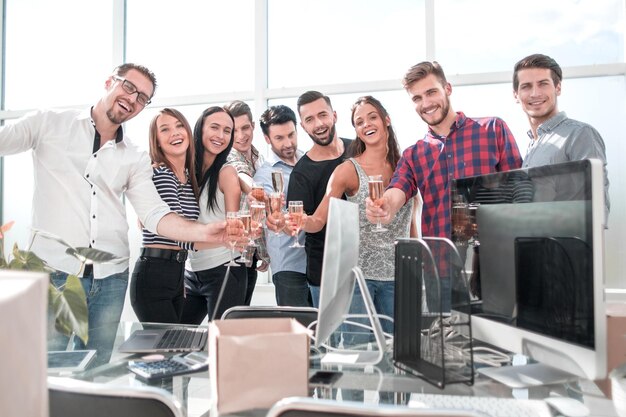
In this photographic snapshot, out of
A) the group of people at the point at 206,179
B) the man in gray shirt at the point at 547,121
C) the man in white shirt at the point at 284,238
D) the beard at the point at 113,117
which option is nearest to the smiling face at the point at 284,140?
the man in white shirt at the point at 284,238

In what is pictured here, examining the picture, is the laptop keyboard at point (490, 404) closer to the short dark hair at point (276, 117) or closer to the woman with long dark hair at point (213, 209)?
the woman with long dark hair at point (213, 209)

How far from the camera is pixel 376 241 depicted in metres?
2.64

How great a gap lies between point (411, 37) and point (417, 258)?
10.3 ft

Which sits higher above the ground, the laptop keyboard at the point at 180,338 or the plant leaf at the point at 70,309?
the plant leaf at the point at 70,309

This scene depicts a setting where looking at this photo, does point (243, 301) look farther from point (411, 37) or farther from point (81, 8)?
point (81, 8)

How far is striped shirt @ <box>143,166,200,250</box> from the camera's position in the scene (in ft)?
8.68

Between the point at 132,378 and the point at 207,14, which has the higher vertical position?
the point at 207,14

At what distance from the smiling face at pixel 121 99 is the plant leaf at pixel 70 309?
1464 millimetres

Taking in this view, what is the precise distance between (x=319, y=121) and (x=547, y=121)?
124 centimetres

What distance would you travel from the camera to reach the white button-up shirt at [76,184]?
2.47 meters

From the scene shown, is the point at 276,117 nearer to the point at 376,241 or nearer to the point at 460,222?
the point at 376,241

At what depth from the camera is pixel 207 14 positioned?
4602 millimetres

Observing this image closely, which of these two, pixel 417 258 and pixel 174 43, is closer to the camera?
pixel 417 258

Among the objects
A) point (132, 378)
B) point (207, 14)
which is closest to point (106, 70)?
point (207, 14)
